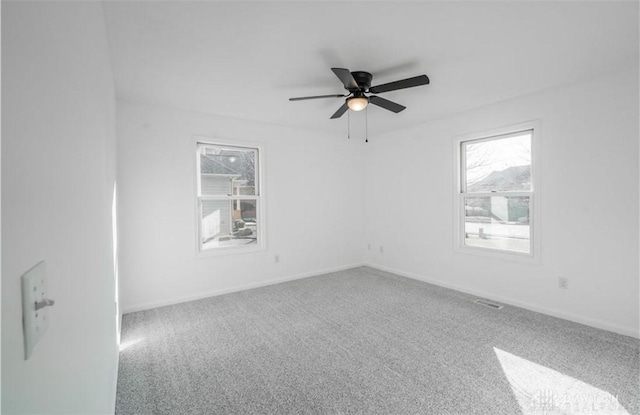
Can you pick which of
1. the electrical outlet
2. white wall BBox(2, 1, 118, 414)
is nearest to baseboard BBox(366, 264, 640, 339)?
the electrical outlet

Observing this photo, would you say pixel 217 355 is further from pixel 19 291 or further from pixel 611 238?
pixel 611 238

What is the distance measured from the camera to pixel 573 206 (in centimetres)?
323

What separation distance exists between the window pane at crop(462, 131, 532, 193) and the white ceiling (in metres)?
0.64

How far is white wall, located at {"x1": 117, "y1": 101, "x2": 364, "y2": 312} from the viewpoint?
3.62 m

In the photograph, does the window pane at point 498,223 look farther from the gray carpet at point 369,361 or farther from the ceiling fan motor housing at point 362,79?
the ceiling fan motor housing at point 362,79

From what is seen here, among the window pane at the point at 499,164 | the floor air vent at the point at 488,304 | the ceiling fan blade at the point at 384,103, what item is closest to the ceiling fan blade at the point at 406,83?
the ceiling fan blade at the point at 384,103

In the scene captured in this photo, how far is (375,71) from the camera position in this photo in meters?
2.86

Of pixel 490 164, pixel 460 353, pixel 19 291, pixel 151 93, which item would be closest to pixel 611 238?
pixel 490 164

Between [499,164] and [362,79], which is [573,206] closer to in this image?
[499,164]

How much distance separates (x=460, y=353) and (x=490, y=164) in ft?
8.52

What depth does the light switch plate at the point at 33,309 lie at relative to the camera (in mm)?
412

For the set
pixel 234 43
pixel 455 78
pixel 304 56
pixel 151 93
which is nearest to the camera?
pixel 234 43

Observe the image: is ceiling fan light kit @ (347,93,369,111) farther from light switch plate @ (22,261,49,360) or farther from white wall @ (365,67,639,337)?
light switch plate @ (22,261,49,360)

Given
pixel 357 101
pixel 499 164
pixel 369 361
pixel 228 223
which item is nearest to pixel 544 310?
pixel 499 164
